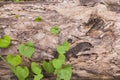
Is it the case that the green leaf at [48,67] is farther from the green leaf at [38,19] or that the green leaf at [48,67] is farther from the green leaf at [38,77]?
the green leaf at [38,19]

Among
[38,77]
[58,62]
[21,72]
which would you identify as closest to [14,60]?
[21,72]

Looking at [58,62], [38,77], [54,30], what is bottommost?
[38,77]

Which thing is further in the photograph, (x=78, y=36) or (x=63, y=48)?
(x=78, y=36)

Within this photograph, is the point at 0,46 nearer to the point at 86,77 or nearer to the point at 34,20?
the point at 34,20

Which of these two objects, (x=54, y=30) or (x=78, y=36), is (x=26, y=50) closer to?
(x=54, y=30)

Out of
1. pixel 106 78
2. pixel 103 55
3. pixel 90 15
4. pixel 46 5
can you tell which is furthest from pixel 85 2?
pixel 106 78
